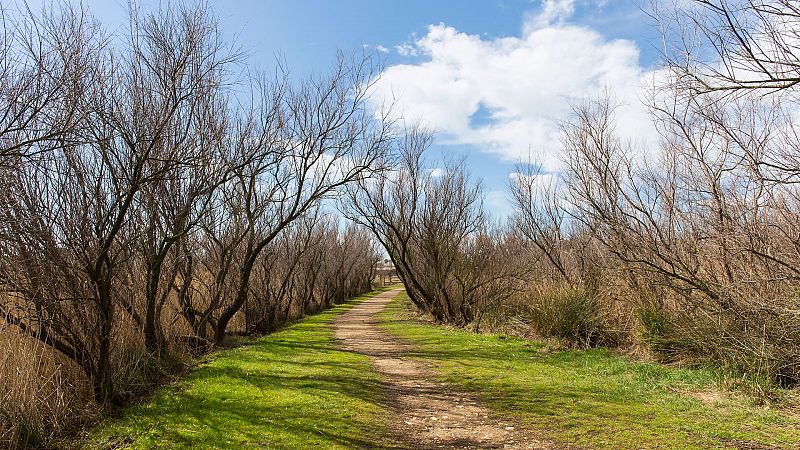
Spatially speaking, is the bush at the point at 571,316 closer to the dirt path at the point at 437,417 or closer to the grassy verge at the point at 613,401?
the grassy verge at the point at 613,401

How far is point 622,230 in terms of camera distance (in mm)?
11102

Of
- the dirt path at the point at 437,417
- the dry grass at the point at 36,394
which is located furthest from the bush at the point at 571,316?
the dry grass at the point at 36,394

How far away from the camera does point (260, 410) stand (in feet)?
22.7

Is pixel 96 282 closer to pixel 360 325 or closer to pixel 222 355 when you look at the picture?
pixel 222 355

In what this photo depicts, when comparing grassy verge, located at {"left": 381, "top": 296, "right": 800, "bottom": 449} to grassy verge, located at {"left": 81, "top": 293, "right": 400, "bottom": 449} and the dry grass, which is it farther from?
the dry grass

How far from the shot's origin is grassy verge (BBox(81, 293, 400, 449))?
582cm

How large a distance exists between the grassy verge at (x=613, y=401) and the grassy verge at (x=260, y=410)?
6.22 ft

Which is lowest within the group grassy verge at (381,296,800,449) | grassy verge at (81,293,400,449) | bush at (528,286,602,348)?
grassy verge at (381,296,800,449)

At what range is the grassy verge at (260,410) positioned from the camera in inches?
229

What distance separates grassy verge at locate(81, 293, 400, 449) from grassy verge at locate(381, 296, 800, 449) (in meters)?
1.89

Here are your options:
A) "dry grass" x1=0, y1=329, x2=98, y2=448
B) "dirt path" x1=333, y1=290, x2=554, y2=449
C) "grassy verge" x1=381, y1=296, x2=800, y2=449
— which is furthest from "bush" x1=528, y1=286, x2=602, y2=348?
"dry grass" x1=0, y1=329, x2=98, y2=448

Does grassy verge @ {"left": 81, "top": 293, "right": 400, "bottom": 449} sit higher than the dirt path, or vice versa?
grassy verge @ {"left": 81, "top": 293, "right": 400, "bottom": 449}

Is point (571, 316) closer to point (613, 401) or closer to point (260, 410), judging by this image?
point (613, 401)

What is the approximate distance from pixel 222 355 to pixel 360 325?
8.99 metres
